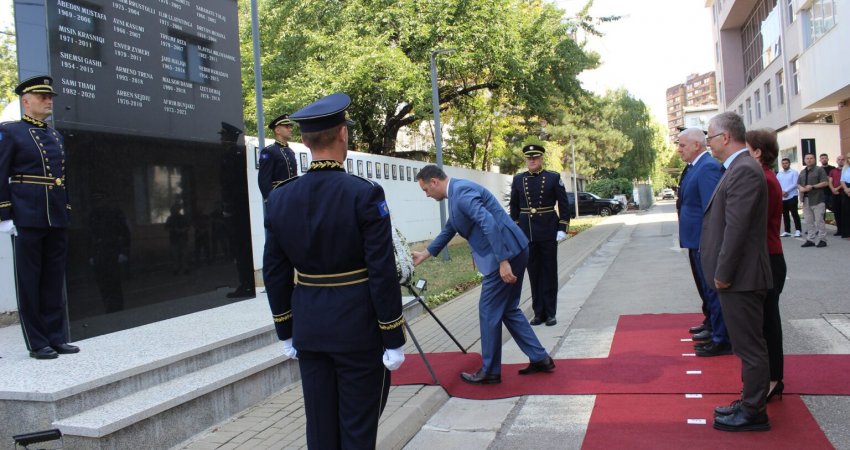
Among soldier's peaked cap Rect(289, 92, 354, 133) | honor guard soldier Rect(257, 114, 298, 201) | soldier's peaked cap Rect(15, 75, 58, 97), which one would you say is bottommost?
soldier's peaked cap Rect(289, 92, 354, 133)

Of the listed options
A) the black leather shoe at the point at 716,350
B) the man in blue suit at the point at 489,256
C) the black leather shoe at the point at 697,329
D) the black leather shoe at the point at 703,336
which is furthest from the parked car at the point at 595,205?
the man in blue suit at the point at 489,256

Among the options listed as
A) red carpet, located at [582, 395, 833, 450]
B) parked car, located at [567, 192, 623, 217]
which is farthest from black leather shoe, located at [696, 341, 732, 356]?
parked car, located at [567, 192, 623, 217]

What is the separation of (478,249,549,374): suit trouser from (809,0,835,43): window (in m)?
22.2

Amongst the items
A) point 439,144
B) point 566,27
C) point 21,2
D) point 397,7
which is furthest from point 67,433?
point 566,27

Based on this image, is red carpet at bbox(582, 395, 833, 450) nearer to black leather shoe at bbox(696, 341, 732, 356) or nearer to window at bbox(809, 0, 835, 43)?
black leather shoe at bbox(696, 341, 732, 356)

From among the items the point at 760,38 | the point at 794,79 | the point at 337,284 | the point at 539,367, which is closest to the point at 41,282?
the point at 337,284

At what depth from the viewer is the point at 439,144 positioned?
17.4 m

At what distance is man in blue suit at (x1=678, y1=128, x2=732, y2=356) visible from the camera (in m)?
5.93

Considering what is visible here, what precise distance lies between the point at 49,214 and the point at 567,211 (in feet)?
18.2

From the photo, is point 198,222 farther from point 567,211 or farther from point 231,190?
point 567,211

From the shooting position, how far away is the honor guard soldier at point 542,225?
790 cm

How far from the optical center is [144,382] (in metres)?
4.46

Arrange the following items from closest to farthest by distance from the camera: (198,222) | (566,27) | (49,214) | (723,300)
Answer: (723,300) → (49,214) → (198,222) → (566,27)

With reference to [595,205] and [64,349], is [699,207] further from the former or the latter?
[595,205]
